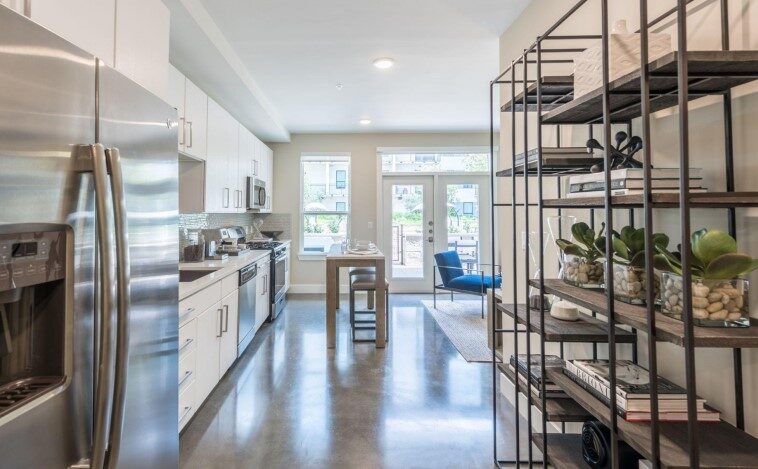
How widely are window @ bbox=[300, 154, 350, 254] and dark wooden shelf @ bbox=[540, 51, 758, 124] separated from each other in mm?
4746

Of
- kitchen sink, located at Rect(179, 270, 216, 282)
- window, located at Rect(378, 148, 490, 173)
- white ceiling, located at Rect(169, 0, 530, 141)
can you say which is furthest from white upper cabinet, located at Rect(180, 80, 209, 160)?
window, located at Rect(378, 148, 490, 173)

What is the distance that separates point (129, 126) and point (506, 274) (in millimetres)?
2372

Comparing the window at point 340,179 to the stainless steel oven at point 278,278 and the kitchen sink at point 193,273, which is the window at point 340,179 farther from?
the kitchen sink at point 193,273

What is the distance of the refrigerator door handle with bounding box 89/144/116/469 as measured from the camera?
0.80 meters

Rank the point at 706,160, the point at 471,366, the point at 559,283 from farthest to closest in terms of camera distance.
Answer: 1. the point at 471,366
2. the point at 559,283
3. the point at 706,160

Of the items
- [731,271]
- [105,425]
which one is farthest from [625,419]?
[105,425]

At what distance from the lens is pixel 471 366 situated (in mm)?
3135

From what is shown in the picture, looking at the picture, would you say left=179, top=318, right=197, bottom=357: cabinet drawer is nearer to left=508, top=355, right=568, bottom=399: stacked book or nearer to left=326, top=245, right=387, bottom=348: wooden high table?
left=326, top=245, right=387, bottom=348: wooden high table

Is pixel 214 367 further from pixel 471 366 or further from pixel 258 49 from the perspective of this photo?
pixel 258 49

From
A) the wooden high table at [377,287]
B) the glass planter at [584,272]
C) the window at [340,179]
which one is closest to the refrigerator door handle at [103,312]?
the glass planter at [584,272]

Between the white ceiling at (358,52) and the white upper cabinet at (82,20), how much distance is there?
1.07 metres

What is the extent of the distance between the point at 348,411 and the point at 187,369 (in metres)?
1.01

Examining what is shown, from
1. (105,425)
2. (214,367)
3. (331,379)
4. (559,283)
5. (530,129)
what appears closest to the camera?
(105,425)

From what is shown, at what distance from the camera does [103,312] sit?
2.65 feet
